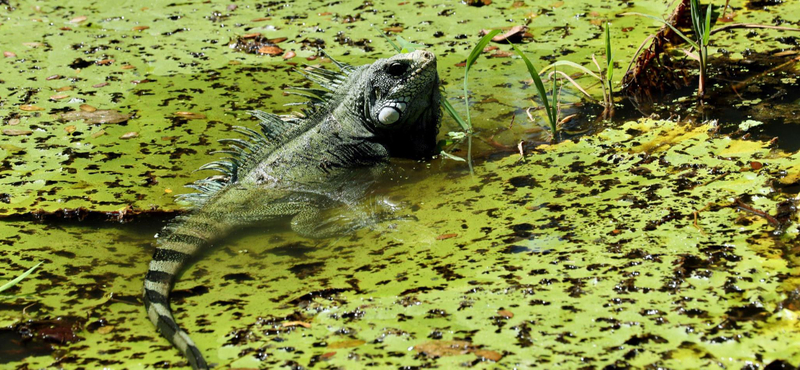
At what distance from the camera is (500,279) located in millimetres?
2525

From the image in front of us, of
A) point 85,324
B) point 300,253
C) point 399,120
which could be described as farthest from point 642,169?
point 85,324

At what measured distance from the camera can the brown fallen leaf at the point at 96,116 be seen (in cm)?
452

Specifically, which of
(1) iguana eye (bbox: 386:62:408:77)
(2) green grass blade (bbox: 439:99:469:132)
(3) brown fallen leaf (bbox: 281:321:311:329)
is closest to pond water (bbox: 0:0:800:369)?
(3) brown fallen leaf (bbox: 281:321:311:329)

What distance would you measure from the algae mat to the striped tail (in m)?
0.06

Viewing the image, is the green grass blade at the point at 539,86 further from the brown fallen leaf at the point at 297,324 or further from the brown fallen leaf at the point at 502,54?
the brown fallen leaf at the point at 297,324

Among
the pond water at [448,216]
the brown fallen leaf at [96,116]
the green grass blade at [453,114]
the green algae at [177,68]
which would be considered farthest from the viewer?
the brown fallen leaf at [96,116]

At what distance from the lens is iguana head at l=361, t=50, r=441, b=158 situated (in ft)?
13.1

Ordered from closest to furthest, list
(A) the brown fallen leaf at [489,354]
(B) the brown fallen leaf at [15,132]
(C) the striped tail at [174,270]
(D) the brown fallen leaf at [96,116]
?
(A) the brown fallen leaf at [489,354], (C) the striped tail at [174,270], (B) the brown fallen leaf at [15,132], (D) the brown fallen leaf at [96,116]

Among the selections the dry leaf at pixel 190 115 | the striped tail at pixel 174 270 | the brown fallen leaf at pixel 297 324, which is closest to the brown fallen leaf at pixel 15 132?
the dry leaf at pixel 190 115

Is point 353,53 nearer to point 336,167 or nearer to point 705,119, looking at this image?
point 336,167

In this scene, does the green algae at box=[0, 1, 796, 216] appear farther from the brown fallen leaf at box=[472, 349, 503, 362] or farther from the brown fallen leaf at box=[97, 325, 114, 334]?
the brown fallen leaf at box=[472, 349, 503, 362]

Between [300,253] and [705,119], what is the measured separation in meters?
2.44

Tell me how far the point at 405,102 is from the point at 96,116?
214cm

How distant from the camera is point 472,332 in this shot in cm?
223
